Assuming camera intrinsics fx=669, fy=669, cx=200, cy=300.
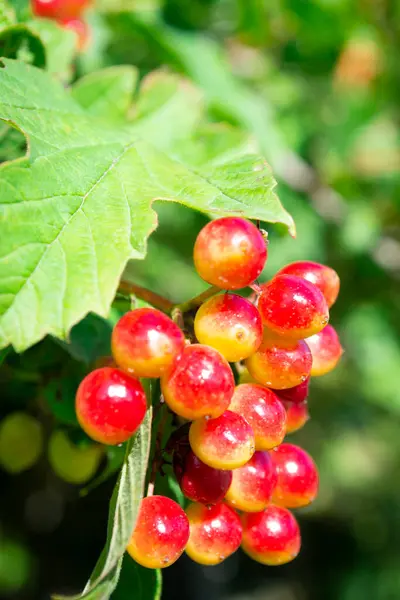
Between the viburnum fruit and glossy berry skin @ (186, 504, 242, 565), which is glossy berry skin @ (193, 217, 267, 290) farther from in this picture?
the viburnum fruit

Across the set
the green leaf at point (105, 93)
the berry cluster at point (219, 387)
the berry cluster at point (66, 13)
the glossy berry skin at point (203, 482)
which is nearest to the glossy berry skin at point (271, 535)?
the berry cluster at point (219, 387)

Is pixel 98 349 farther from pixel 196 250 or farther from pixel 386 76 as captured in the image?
pixel 386 76

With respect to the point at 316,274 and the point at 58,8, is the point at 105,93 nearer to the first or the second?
the point at 58,8

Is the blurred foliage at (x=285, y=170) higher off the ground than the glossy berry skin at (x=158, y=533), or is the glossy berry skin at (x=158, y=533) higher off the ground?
the glossy berry skin at (x=158, y=533)

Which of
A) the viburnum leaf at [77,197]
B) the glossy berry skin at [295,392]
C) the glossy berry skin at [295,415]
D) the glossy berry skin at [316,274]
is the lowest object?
the glossy berry skin at [295,415]

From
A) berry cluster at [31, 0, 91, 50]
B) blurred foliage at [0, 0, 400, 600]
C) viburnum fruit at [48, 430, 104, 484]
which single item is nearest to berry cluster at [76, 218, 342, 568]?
blurred foliage at [0, 0, 400, 600]

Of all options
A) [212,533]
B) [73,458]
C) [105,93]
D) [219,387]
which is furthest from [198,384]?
[105,93]

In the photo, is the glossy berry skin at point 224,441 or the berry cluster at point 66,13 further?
the berry cluster at point 66,13

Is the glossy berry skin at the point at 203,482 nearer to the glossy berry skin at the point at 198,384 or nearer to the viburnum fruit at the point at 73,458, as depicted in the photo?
the glossy berry skin at the point at 198,384
